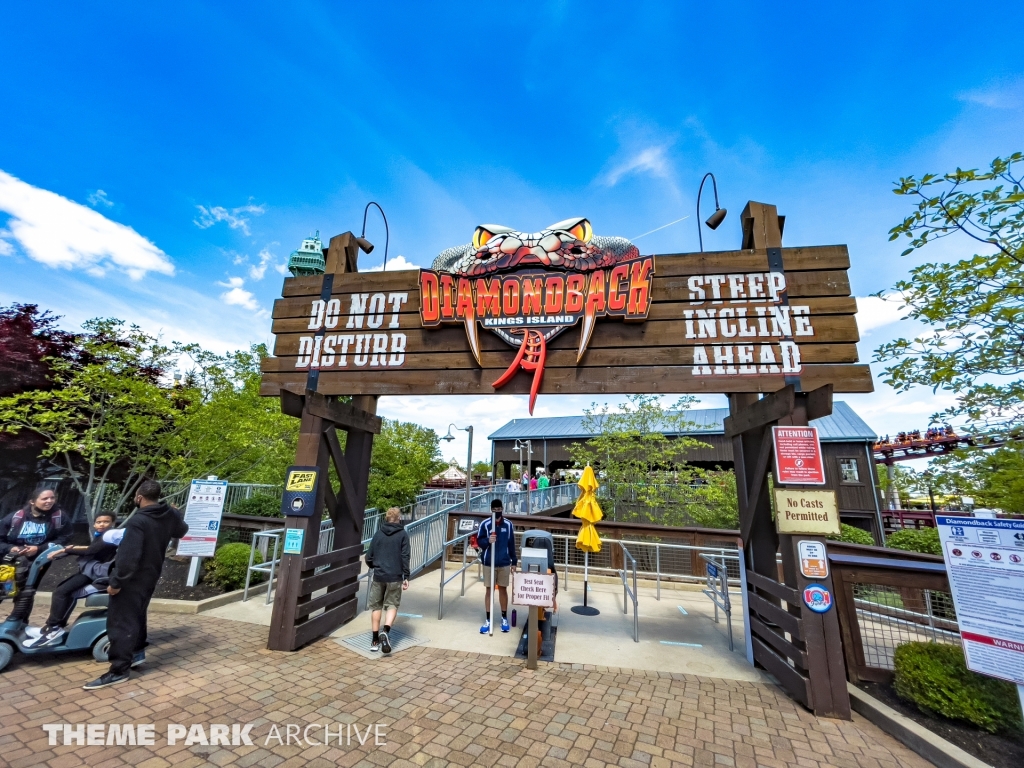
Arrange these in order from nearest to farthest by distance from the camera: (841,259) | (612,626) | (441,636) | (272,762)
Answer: (272,762) < (841,259) < (441,636) < (612,626)

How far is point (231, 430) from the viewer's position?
11.3 meters

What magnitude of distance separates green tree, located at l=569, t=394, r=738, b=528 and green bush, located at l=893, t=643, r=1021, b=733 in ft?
38.7

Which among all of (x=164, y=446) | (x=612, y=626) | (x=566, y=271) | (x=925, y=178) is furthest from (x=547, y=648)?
(x=164, y=446)

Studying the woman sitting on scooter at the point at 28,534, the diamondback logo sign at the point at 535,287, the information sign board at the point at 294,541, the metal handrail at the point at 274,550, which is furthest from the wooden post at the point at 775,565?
the woman sitting on scooter at the point at 28,534

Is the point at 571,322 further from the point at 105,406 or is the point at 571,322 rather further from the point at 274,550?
the point at 105,406

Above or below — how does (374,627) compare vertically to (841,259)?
below

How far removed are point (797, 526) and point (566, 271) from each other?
13.2 ft

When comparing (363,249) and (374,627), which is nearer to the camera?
(374,627)

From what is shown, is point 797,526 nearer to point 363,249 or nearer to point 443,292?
point 443,292

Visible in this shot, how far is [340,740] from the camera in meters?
3.23

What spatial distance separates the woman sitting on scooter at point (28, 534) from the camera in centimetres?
449

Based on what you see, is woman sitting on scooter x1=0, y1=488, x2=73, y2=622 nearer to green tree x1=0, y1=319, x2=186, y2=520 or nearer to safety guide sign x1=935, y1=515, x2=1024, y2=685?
green tree x1=0, y1=319, x2=186, y2=520

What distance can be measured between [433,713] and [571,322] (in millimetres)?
4444

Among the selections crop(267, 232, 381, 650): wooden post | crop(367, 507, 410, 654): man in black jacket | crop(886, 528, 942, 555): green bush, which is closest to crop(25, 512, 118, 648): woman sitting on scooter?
crop(267, 232, 381, 650): wooden post
